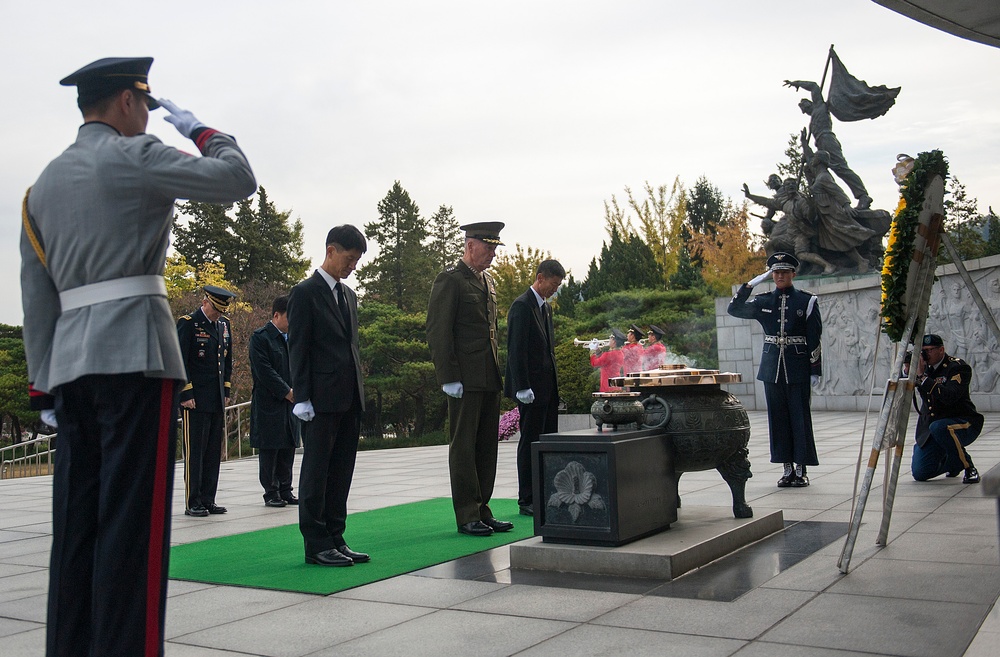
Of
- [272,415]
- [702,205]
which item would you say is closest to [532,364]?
[272,415]

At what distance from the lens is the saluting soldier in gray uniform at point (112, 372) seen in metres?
2.60

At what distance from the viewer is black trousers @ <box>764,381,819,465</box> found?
7770mm

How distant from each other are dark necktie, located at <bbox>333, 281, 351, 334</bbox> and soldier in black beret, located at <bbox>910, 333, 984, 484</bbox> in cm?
485

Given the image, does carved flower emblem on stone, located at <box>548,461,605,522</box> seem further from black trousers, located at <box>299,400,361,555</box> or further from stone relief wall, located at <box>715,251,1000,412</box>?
stone relief wall, located at <box>715,251,1000,412</box>

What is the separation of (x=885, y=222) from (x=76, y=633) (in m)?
21.5

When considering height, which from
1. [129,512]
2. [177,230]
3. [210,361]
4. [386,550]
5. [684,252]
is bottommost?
[386,550]

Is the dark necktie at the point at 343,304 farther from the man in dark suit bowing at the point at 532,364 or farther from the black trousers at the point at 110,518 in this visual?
the black trousers at the point at 110,518

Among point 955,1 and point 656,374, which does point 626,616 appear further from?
point 955,1

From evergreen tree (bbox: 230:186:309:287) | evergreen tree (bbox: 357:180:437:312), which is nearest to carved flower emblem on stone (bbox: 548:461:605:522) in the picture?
evergreen tree (bbox: 357:180:437:312)

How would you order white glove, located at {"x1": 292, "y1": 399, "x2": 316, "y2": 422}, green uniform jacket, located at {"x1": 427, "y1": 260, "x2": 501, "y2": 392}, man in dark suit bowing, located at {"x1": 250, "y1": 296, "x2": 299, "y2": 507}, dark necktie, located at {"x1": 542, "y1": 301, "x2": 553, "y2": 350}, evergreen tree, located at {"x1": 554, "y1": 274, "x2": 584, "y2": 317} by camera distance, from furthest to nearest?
evergreen tree, located at {"x1": 554, "y1": 274, "x2": 584, "y2": 317}
man in dark suit bowing, located at {"x1": 250, "y1": 296, "x2": 299, "y2": 507}
dark necktie, located at {"x1": 542, "y1": 301, "x2": 553, "y2": 350}
green uniform jacket, located at {"x1": 427, "y1": 260, "x2": 501, "y2": 392}
white glove, located at {"x1": 292, "y1": 399, "x2": 316, "y2": 422}

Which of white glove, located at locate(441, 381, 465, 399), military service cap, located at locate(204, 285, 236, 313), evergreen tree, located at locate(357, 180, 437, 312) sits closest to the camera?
white glove, located at locate(441, 381, 465, 399)

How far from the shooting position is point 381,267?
46094 mm

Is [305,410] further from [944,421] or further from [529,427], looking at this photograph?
[944,421]

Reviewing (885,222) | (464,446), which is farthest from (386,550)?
(885,222)
